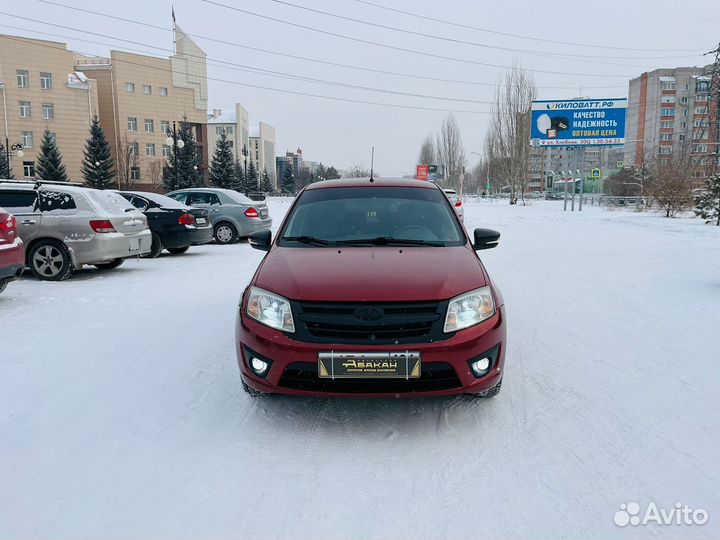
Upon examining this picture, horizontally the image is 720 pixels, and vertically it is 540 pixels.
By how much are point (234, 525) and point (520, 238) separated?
51.1 feet

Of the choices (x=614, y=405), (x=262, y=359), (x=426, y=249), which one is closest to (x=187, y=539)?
(x=262, y=359)

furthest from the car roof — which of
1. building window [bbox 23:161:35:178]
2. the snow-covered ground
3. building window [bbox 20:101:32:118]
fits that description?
building window [bbox 20:101:32:118]

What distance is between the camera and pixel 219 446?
3.10m

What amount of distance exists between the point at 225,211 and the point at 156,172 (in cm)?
5350

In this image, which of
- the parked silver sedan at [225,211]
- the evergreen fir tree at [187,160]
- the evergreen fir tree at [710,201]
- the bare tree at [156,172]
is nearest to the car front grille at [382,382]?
the parked silver sedan at [225,211]

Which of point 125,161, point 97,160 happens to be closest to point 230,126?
point 125,161

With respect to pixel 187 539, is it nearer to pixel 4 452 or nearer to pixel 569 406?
pixel 4 452

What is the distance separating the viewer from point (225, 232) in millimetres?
14930

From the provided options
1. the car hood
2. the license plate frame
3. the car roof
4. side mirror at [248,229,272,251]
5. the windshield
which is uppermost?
the car roof

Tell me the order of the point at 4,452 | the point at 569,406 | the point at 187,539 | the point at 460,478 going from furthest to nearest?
the point at 569,406 < the point at 4,452 < the point at 460,478 < the point at 187,539

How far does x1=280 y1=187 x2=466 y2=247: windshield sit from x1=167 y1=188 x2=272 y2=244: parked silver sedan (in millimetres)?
10249

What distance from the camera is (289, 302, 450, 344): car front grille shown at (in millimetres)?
3043

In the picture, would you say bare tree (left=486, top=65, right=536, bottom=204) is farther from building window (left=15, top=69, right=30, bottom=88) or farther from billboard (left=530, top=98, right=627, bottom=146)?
building window (left=15, top=69, right=30, bottom=88)

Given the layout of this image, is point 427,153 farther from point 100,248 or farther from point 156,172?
point 100,248
